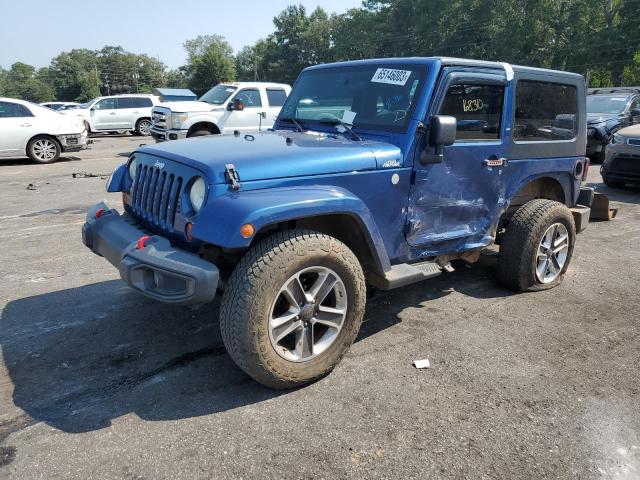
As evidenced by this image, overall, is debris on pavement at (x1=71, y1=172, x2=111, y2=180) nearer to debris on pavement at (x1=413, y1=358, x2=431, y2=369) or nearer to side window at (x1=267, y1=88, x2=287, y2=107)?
side window at (x1=267, y1=88, x2=287, y2=107)

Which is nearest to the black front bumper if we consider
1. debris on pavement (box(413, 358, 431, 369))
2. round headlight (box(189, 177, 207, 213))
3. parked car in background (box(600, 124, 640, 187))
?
round headlight (box(189, 177, 207, 213))

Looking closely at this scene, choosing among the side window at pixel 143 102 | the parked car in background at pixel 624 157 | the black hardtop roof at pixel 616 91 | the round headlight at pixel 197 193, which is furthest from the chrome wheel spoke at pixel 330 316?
the side window at pixel 143 102

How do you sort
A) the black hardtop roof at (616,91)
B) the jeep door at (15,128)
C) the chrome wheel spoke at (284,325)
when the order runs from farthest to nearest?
1. the black hardtop roof at (616,91)
2. the jeep door at (15,128)
3. the chrome wheel spoke at (284,325)

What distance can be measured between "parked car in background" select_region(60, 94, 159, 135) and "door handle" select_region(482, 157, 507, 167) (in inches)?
768

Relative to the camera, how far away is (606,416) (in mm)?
2814

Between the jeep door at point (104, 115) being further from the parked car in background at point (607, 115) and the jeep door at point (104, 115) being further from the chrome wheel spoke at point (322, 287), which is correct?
the chrome wheel spoke at point (322, 287)

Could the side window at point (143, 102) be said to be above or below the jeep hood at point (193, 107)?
above

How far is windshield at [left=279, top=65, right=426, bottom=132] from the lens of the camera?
140 inches

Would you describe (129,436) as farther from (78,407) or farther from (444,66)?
(444,66)

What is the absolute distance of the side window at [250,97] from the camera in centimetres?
1312

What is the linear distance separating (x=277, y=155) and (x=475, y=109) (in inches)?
68.5

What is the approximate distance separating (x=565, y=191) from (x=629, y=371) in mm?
2084

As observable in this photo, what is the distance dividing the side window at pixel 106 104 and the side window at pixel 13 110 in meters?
9.28

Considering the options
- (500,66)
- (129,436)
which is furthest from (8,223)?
(500,66)
